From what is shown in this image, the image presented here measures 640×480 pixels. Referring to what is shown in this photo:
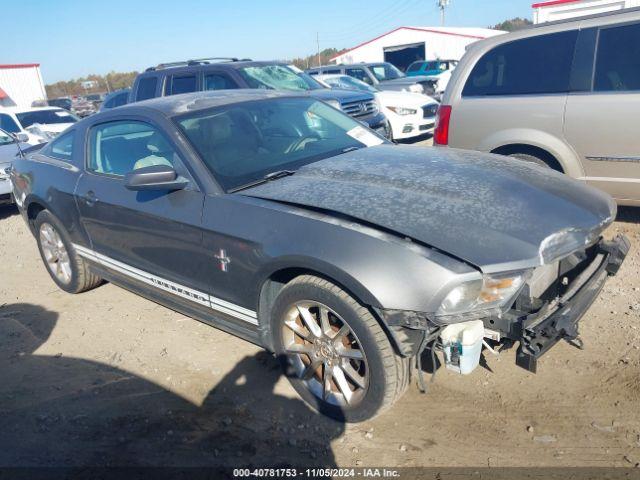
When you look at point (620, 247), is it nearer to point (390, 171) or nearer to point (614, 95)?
point (390, 171)

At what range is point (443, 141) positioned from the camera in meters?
5.31

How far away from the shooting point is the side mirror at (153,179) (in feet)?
9.81

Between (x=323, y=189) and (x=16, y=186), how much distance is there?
3.55 m

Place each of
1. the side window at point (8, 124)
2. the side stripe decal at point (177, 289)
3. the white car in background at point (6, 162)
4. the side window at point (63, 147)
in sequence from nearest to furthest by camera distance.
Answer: the side stripe decal at point (177, 289), the side window at point (63, 147), the white car in background at point (6, 162), the side window at point (8, 124)

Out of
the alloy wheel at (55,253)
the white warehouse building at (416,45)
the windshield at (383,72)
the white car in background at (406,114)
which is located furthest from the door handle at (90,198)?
the white warehouse building at (416,45)

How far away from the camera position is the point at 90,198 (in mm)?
3820

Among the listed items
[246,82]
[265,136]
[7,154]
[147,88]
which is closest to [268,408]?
[265,136]

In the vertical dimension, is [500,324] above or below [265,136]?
below

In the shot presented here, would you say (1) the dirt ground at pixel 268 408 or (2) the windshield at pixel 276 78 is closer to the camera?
(1) the dirt ground at pixel 268 408

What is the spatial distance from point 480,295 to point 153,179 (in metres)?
1.93

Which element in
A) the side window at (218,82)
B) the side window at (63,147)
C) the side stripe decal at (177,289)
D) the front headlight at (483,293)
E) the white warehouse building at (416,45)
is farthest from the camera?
the white warehouse building at (416,45)

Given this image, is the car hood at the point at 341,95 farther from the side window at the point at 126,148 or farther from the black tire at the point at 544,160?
the side window at the point at 126,148

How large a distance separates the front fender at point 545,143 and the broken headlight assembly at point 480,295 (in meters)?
2.69

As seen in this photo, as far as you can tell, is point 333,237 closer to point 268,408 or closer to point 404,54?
point 268,408
